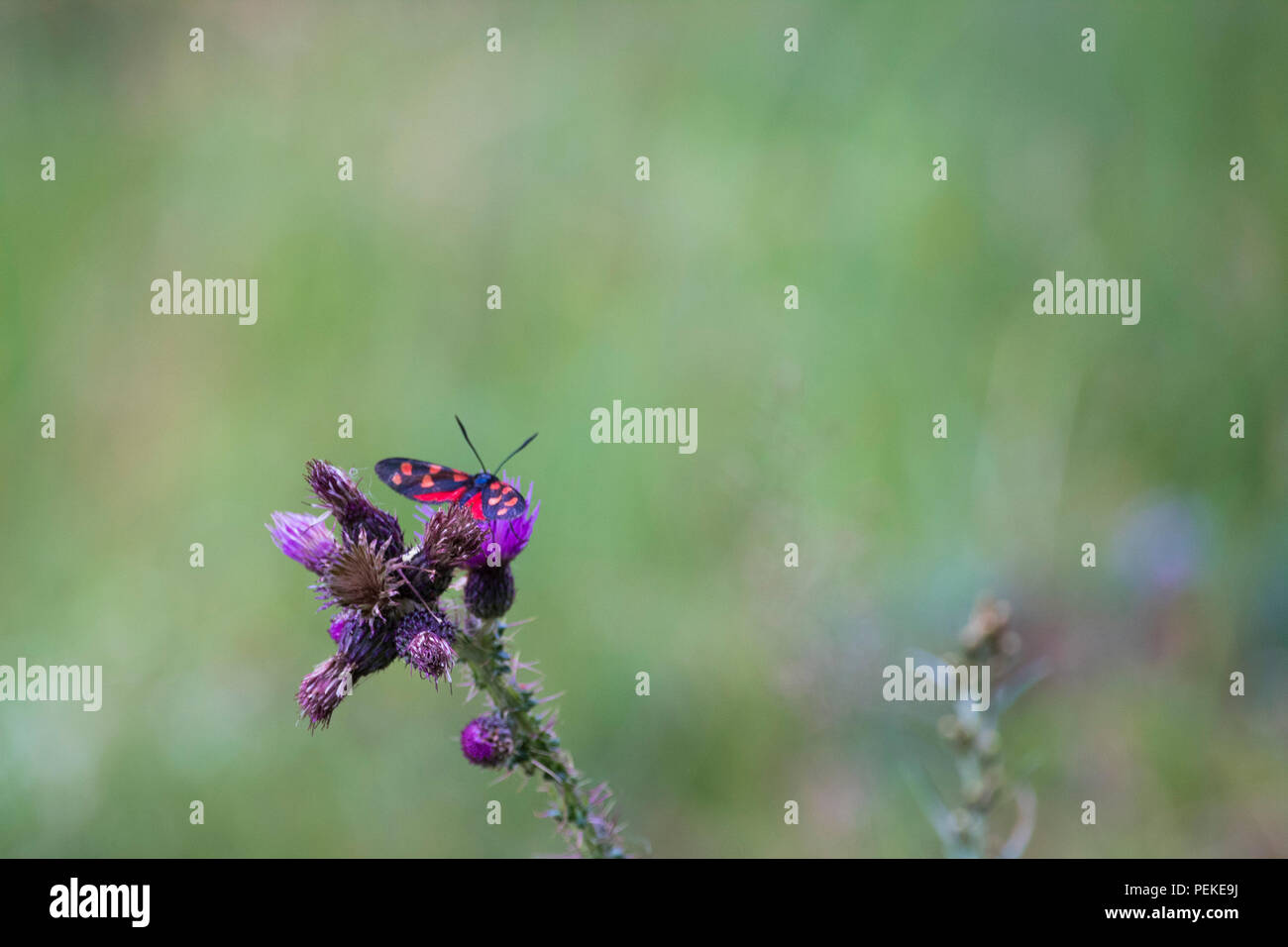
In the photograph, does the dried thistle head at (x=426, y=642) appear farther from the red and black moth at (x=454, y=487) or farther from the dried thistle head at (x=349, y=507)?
the red and black moth at (x=454, y=487)

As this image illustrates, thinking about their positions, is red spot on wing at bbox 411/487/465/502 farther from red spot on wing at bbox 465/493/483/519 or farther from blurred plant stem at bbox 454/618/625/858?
blurred plant stem at bbox 454/618/625/858

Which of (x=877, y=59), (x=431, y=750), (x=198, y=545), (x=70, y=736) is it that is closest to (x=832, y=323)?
(x=877, y=59)

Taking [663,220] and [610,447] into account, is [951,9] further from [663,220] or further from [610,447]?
[610,447]

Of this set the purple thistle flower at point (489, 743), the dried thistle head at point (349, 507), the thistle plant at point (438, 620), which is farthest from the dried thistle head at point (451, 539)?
the purple thistle flower at point (489, 743)

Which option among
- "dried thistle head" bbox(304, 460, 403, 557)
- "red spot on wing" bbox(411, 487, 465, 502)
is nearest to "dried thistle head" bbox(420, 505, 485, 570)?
"dried thistle head" bbox(304, 460, 403, 557)

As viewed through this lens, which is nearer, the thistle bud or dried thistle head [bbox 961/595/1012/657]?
the thistle bud

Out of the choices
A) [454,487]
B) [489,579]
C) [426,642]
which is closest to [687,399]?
[454,487]

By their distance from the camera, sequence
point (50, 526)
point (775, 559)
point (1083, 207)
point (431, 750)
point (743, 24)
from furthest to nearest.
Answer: point (743, 24)
point (50, 526)
point (1083, 207)
point (431, 750)
point (775, 559)

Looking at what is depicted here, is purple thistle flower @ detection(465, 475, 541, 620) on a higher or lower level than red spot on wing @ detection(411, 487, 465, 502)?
lower
